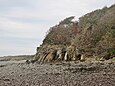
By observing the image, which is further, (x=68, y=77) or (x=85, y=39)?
(x=85, y=39)

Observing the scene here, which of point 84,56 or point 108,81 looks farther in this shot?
point 84,56

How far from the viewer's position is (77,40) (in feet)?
197

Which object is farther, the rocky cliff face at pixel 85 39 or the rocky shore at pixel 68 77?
the rocky cliff face at pixel 85 39

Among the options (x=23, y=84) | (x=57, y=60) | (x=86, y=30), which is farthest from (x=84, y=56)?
(x=23, y=84)

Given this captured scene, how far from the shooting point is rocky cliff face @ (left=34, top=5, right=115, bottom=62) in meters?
50.3

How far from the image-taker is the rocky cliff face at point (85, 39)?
165ft

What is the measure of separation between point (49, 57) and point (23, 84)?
112 ft

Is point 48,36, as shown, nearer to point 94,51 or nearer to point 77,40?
point 77,40

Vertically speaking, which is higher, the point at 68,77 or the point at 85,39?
the point at 85,39

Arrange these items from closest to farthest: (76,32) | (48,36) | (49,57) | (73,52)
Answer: (73,52)
(49,57)
(76,32)
(48,36)

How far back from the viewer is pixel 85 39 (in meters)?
58.1

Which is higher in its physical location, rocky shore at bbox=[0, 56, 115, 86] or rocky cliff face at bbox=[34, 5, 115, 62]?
rocky cliff face at bbox=[34, 5, 115, 62]

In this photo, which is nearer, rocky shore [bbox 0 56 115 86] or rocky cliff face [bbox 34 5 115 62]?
rocky shore [bbox 0 56 115 86]

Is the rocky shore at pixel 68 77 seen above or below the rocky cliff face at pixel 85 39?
below
